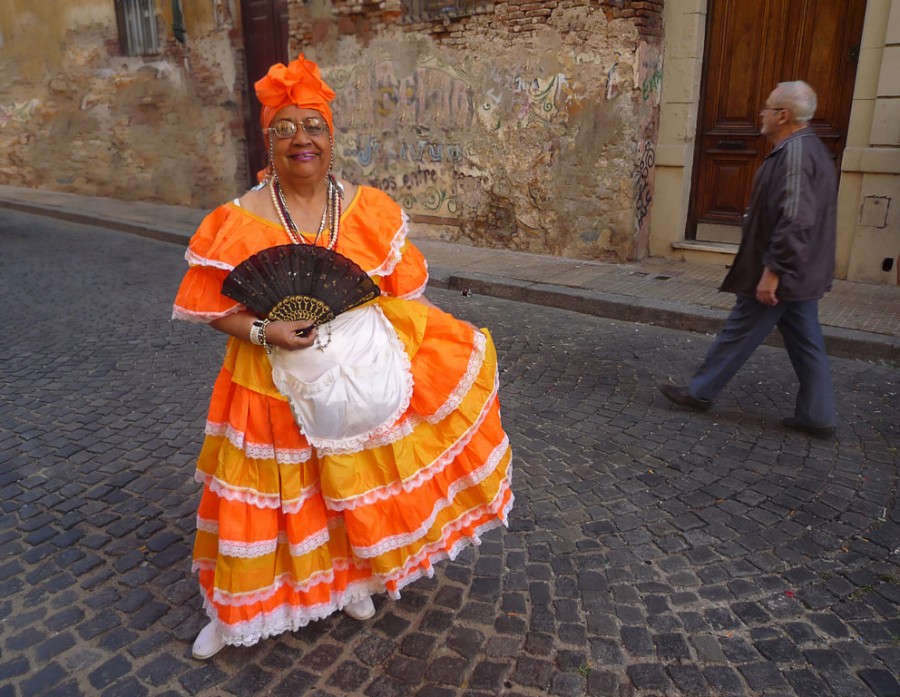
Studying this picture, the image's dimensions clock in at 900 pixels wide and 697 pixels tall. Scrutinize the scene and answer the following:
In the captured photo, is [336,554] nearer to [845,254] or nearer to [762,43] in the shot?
[845,254]

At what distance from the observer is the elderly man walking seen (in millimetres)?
3900

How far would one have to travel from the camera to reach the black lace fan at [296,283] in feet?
7.11

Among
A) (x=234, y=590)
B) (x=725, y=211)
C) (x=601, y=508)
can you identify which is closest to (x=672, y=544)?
(x=601, y=508)

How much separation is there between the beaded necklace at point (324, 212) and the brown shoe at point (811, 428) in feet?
10.1

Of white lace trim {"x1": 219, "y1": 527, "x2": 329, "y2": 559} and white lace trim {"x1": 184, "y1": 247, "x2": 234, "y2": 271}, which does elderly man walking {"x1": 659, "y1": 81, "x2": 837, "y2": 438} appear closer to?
white lace trim {"x1": 219, "y1": 527, "x2": 329, "y2": 559}

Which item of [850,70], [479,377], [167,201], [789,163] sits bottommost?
[167,201]

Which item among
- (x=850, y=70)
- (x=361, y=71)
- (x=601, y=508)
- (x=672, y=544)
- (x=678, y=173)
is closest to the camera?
(x=672, y=544)

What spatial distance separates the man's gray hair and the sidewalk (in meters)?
2.31

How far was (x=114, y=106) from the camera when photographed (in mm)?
14438

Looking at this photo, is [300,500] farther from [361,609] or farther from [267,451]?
[361,609]

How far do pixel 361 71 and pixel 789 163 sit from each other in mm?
7670

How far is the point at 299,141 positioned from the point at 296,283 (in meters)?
0.45

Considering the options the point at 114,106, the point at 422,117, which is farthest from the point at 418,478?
the point at 114,106

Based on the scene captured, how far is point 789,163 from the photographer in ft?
12.8
